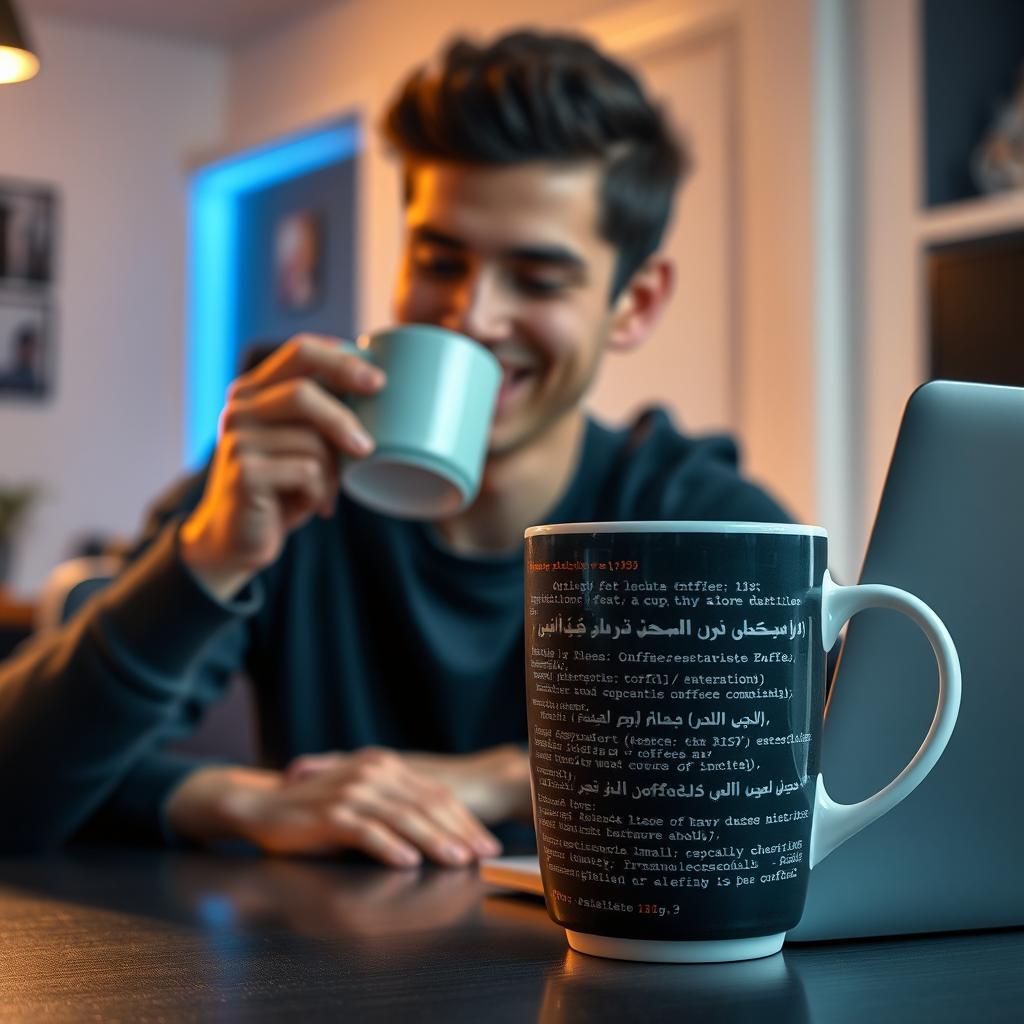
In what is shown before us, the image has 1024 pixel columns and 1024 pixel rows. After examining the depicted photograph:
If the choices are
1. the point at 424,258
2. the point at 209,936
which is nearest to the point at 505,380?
the point at 424,258

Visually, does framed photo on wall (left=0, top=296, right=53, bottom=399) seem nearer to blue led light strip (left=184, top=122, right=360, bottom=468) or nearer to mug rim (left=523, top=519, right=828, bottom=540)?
blue led light strip (left=184, top=122, right=360, bottom=468)

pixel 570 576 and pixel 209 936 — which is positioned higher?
pixel 570 576

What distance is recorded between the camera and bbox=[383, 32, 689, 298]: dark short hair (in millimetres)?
1252

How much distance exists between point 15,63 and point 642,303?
0.83 meters

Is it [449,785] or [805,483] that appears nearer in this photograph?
[449,785]

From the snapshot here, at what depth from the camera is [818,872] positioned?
481mm

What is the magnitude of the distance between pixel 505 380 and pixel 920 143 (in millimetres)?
1771

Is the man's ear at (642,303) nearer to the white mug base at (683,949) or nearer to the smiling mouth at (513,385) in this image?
the smiling mouth at (513,385)

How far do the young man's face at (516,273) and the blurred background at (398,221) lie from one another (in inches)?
10.6

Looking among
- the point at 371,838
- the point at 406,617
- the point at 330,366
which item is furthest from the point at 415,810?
the point at 406,617

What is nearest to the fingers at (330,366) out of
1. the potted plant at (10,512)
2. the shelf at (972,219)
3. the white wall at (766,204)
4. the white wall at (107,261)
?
the shelf at (972,219)

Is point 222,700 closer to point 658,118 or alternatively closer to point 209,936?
point 658,118

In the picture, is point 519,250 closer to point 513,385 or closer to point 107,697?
point 513,385

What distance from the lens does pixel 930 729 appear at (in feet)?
1.49
